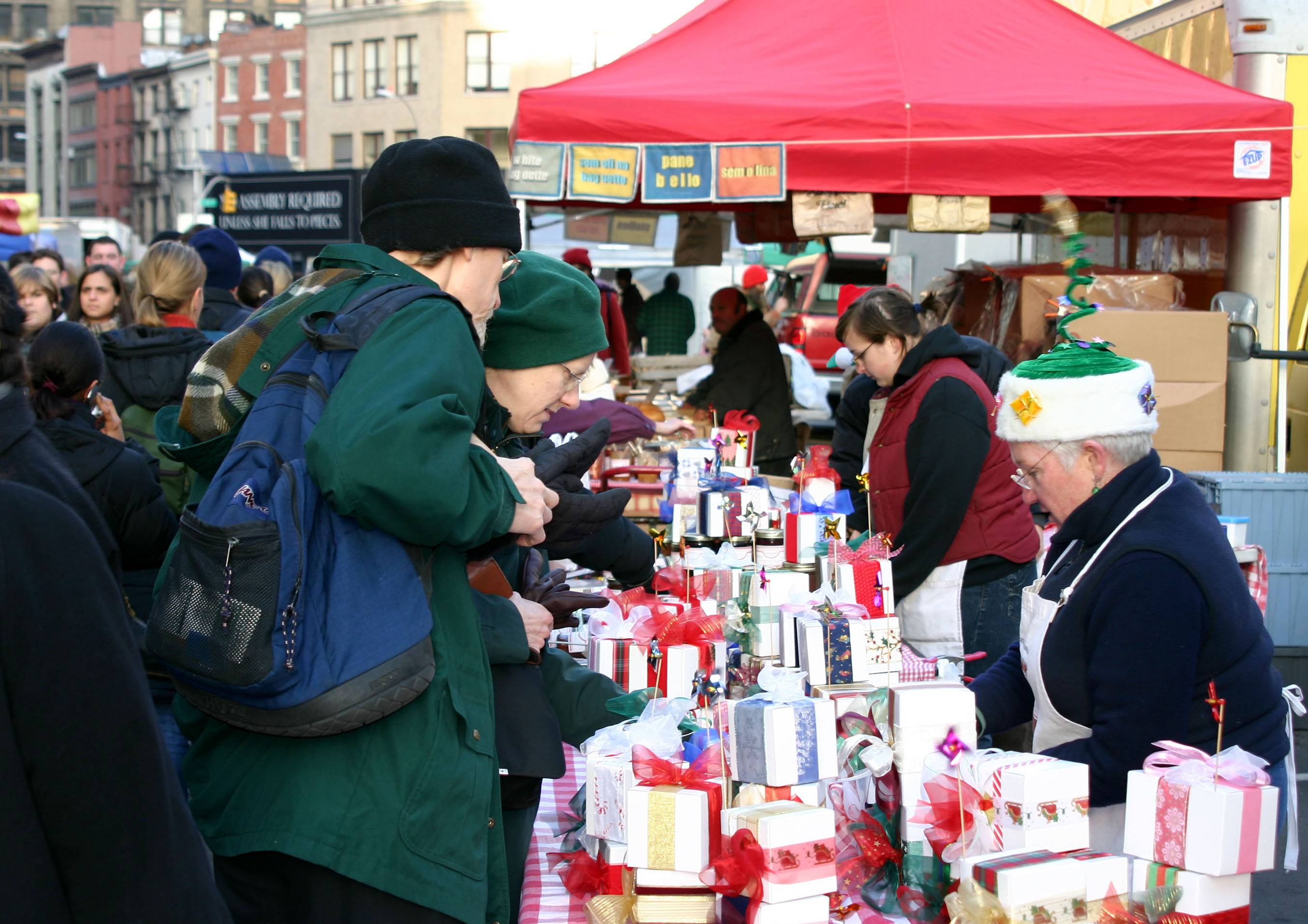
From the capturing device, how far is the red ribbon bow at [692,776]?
190cm

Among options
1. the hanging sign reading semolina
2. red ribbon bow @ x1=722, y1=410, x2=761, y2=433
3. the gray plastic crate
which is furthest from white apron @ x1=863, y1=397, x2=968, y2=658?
the hanging sign reading semolina

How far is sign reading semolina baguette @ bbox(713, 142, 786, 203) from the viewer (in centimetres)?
563

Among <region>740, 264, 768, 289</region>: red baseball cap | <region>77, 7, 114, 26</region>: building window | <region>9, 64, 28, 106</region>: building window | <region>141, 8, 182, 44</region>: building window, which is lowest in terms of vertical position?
<region>740, 264, 768, 289</region>: red baseball cap

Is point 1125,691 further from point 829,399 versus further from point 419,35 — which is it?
point 419,35

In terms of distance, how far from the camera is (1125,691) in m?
2.24

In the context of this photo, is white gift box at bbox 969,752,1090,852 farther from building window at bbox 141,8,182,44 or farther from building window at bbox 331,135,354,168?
building window at bbox 141,8,182,44

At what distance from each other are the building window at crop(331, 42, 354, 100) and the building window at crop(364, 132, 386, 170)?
1.71m

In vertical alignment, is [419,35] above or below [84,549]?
above

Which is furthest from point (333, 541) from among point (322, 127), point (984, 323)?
point (322, 127)

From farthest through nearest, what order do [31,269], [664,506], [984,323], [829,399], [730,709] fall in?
1. [829,399]
2. [984,323]
3. [31,269]
4. [664,506]
5. [730,709]

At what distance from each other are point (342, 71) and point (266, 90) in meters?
8.77

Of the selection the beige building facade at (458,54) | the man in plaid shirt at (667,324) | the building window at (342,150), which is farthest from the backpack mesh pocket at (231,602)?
the building window at (342,150)

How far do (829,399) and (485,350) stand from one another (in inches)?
423

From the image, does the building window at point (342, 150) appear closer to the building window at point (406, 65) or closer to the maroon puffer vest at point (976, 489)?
the building window at point (406, 65)
